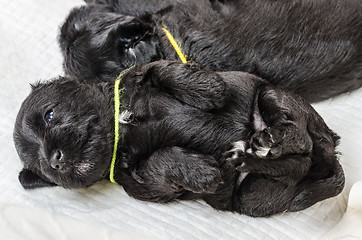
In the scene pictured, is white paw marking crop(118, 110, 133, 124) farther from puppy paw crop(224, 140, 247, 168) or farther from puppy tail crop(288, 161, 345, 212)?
puppy tail crop(288, 161, 345, 212)

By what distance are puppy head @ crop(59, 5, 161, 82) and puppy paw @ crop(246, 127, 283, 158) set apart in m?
0.84

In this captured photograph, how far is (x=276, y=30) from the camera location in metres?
2.10

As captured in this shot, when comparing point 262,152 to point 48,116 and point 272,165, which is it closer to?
point 272,165

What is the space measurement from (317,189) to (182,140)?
23.4 inches

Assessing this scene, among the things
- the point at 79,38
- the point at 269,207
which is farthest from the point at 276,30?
the point at 79,38

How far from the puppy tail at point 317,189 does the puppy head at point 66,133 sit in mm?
807

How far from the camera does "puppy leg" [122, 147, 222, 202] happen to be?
1.62 m

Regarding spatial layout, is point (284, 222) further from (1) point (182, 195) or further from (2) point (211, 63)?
(2) point (211, 63)

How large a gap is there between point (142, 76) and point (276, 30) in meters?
0.75

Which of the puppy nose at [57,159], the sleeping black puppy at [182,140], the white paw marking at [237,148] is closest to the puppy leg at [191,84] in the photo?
the sleeping black puppy at [182,140]

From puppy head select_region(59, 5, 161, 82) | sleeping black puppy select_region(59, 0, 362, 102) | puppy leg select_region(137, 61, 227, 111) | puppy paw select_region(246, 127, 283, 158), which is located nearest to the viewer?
puppy paw select_region(246, 127, 283, 158)

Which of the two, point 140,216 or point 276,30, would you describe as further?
point 276,30

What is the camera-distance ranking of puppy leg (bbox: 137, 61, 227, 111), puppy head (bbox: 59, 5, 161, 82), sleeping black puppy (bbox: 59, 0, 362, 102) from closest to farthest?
puppy leg (bbox: 137, 61, 227, 111)
sleeping black puppy (bbox: 59, 0, 362, 102)
puppy head (bbox: 59, 5, 161, 82)

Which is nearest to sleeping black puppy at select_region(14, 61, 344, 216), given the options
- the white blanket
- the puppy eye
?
the puppy eye
